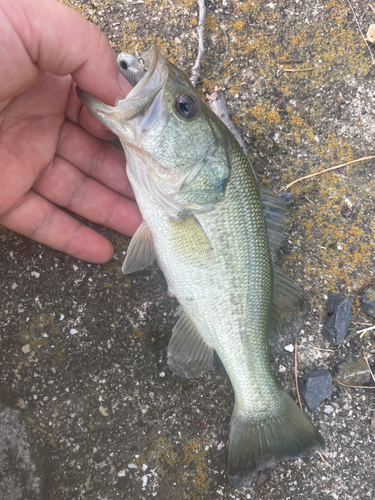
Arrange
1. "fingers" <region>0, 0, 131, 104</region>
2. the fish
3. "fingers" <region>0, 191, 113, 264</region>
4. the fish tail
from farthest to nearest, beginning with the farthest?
"fingers" <region>0, 191, 113, 264</region> < the fish tail < the fish < "fingers" <region>0, 0, 131, 104</region>

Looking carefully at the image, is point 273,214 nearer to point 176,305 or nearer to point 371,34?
point 176,305

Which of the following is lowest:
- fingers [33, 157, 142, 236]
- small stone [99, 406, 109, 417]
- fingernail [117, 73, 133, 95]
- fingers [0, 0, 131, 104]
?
small stone [99, 406, 109, 417]

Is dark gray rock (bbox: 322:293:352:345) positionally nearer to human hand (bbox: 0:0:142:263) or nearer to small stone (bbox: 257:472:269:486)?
small stone (bbox: 257:472:269:486)

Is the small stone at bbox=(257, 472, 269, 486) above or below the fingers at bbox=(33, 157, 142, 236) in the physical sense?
below

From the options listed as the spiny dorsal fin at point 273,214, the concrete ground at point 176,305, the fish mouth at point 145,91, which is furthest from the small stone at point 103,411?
the fish mouth at point 145,91

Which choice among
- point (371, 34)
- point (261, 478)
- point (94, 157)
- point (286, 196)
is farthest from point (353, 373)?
point (371, 34)

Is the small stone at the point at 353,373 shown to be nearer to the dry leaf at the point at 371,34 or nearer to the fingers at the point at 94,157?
the fingers at the point at 94,157

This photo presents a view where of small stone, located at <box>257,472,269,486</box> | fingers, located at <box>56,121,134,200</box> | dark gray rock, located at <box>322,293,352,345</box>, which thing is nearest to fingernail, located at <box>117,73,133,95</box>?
fingers, located at <box>56,121,134,200</box>
